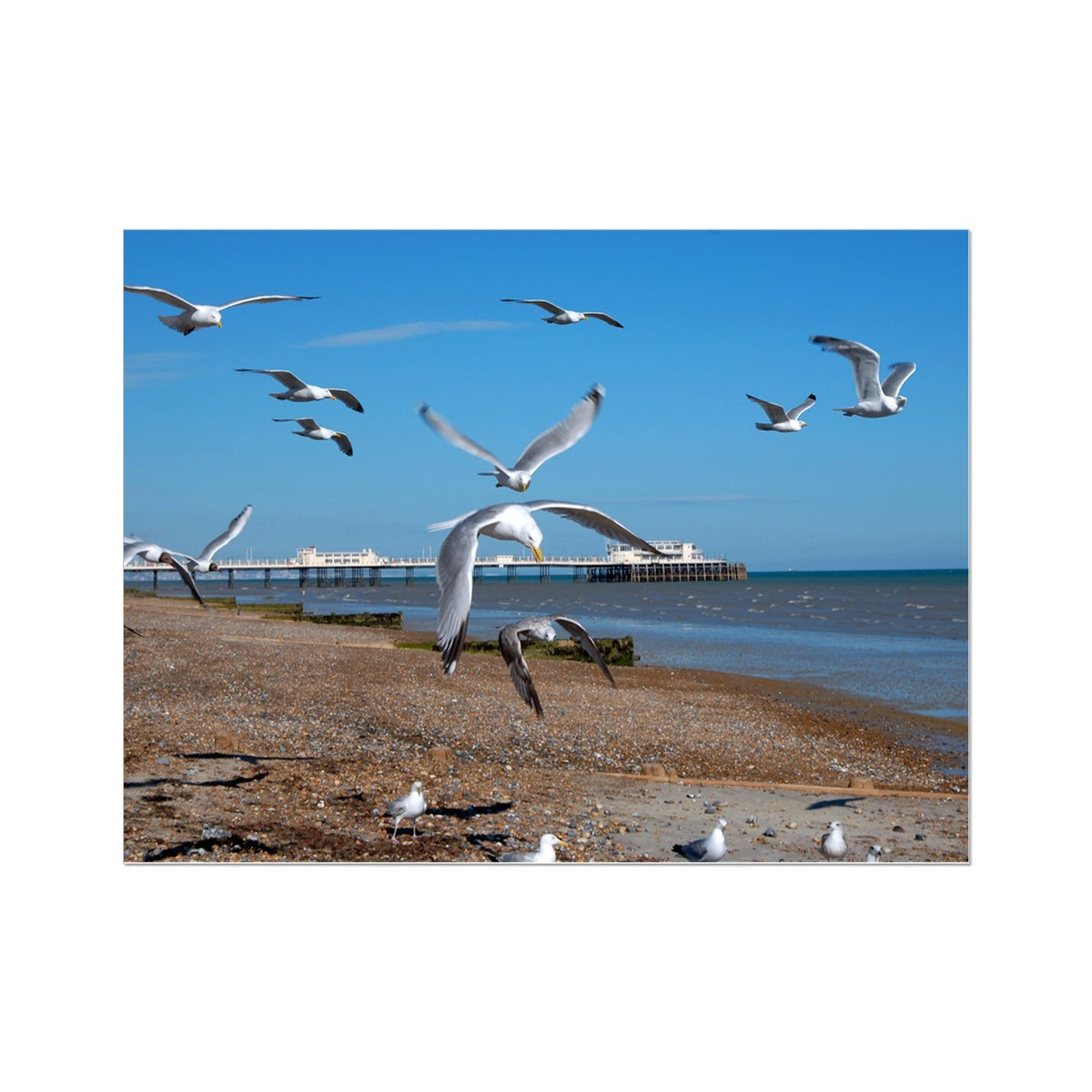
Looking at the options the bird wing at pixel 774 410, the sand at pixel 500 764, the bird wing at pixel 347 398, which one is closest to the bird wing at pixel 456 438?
the bird wing at pixel 347 398

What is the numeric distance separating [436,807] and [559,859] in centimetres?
65

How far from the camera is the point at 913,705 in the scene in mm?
6414

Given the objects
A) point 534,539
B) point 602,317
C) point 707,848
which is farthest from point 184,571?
point 707,848

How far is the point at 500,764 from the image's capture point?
5.43 m

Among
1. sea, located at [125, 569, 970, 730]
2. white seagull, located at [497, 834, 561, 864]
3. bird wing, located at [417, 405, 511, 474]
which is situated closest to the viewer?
bird wing, located at [417, 405, 511, 474]

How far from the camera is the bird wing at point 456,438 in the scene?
440 cm

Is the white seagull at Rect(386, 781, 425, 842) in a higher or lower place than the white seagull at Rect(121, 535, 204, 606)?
lower

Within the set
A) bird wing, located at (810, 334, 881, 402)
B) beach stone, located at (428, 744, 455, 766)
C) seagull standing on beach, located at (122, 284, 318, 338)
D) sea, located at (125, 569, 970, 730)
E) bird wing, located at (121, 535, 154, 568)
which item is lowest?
beach stone, located at (428, 744, 455, 766)

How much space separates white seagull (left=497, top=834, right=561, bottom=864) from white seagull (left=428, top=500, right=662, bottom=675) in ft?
3.24

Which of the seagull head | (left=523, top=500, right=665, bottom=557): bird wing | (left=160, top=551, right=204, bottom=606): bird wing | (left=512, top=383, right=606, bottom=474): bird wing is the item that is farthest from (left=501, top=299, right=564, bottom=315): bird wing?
(left=160, top=551, right=204, bottom=606): bird wing

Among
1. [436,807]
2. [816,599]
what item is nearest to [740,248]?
[436,807]

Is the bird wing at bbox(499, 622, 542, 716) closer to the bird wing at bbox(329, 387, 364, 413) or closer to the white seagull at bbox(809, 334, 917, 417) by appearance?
the bird wing at bbox(329, 387, 364, 413)

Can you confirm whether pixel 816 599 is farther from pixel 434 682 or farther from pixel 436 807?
pixel 436 807

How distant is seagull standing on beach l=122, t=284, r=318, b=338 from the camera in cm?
466
